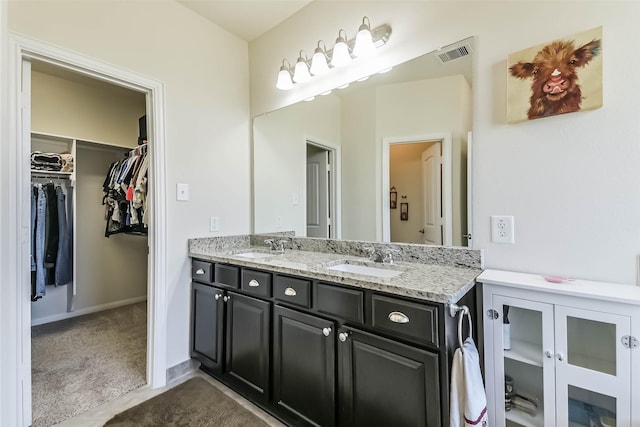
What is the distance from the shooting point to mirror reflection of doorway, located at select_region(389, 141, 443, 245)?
164cm

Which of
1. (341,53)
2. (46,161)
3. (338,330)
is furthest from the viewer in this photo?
(46,161)

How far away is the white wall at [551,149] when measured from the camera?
43.9 inches

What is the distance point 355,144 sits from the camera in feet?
6.59

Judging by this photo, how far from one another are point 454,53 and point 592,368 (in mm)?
Result: 1496

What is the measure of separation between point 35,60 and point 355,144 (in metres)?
1.88

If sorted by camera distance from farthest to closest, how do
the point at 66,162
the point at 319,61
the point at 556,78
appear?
the point at 66,162 → the point at 319,61 → the point at 556,78

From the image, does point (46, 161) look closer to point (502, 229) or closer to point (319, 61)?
point (319, 61)

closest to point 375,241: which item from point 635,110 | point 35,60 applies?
point 635,110

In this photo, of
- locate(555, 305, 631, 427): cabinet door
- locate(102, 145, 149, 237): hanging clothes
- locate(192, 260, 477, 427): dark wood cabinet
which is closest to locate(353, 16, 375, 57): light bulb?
locate(192, 260, 477, 427): dark wood cabinet

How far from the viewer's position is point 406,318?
3.68 ft

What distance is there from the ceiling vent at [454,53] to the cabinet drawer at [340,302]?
131 cm

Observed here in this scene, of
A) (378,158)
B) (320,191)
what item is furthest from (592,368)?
(320,191)

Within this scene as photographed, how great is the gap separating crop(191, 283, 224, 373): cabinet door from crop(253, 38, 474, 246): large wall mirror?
0.72 m

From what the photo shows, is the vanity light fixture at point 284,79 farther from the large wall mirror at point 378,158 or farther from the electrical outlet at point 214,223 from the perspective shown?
the electrical outlet at point 214,223
